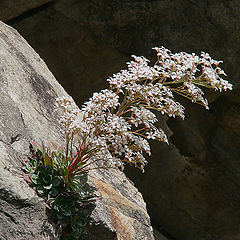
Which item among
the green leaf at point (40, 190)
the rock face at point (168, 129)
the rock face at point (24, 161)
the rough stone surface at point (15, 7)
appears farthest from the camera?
the rock face at point (168, 129)

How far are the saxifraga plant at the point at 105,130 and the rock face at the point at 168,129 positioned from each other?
121 inches

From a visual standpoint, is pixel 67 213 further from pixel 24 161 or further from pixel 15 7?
pixel 15 7

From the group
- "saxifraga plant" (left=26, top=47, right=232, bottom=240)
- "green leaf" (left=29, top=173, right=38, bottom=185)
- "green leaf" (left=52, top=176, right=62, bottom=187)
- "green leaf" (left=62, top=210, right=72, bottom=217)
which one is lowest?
"green leaf" (left=62, top=210, right=72, bottom=217)

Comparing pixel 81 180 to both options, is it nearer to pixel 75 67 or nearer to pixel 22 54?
pixel 22 54

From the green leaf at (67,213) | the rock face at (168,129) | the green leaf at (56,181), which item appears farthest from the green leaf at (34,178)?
the rock face at (168,129)

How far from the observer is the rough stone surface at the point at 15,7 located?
5.61 metres

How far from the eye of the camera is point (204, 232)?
6.17m

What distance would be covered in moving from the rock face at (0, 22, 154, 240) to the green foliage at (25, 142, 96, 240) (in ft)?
0.22

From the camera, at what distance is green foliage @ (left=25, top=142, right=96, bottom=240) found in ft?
8.73

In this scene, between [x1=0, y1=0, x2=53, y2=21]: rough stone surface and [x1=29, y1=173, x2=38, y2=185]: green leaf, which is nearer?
[x1=29, y1=173, x2=38, y2=185]: green leaf

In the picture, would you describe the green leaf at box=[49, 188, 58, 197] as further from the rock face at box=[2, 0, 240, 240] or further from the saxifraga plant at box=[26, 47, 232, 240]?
the rock face at box=[2, 0, 240, 240]

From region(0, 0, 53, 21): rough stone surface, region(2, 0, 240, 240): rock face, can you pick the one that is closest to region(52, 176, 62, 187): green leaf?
region(2, 0, 240, 240): rock face

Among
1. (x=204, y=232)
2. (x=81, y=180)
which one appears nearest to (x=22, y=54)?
(x=81, y=180)

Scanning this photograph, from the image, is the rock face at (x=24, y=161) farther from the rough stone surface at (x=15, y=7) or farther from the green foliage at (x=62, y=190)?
the rough stone surface at (x=15, y=7)
